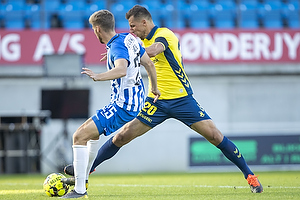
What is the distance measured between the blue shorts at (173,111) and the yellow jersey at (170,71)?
0.26 ft

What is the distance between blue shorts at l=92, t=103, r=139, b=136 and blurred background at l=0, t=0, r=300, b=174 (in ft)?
22.8

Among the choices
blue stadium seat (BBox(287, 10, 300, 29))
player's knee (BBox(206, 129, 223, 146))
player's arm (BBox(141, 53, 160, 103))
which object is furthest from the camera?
blue stadium seat (BBox(287, 10, 300, 29))

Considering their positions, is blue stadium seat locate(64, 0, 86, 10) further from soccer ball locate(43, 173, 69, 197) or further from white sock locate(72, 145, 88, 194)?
white sock locate(72, 145, 88, 194)

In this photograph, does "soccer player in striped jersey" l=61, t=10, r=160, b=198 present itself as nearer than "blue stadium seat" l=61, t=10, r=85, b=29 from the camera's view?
Yes

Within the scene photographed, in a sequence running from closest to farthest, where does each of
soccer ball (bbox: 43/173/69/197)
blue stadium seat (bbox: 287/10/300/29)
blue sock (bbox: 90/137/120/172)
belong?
soccer ball (bbox: 43/173/69/197) < blue sock (bbox: 90/137/120/172) < blue stadium seat (bbox: 287/10/300/29)

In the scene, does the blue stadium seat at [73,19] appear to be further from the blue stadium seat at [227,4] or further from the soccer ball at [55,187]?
the soccer ball at [55,187]

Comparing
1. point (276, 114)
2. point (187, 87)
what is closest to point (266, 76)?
point (276, 114)

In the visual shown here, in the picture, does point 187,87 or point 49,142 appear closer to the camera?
point 187,87

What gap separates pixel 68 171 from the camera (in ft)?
19.2

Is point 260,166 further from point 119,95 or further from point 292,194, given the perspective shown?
point 119,95

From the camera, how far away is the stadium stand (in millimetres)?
13992

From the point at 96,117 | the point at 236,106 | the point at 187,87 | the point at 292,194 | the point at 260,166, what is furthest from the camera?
the point at 236,106

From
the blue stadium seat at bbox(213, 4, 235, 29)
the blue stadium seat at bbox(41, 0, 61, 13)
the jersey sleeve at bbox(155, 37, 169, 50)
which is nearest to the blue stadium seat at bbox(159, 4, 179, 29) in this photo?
the blue stadium seat at bbox(213, 4, 235, 29)

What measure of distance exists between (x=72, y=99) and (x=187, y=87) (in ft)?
23.4
